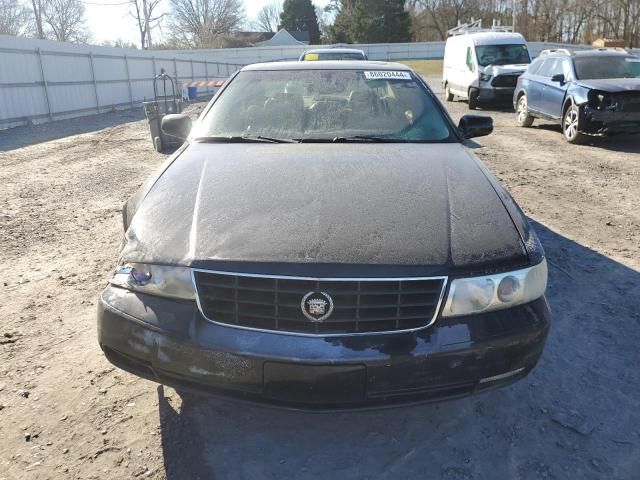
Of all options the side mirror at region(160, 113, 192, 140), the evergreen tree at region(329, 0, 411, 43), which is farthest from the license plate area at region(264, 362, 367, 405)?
the evergreen tree at region(329, 0, 411, 43)

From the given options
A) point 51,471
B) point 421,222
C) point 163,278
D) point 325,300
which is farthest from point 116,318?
point 421,222

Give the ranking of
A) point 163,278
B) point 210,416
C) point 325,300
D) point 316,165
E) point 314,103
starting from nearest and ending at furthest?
1. point 325,300
2. point 163,278
3. point 210,416
4. point 316,165
5. point 314,103

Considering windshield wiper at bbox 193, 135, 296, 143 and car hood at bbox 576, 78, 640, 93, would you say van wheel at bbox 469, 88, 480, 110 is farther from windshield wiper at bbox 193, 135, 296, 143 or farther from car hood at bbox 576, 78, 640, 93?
windshield wiper at bbox 193, 135, 296, 143

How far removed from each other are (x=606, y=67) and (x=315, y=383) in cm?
1080

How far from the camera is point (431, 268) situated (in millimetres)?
1994

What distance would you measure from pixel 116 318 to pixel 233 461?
0.78m

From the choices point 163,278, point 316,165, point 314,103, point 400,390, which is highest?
point 314,103

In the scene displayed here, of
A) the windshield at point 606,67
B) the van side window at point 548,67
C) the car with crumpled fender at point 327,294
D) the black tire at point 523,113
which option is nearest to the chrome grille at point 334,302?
the car with crumpled fender at point 327,294

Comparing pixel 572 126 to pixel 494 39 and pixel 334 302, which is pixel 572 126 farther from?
pixel 334 302

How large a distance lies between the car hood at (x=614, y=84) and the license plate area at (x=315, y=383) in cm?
884

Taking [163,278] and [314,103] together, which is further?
[314,103]

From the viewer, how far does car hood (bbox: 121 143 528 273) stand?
6.72 ft

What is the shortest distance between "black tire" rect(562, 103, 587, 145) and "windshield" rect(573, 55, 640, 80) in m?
0.75

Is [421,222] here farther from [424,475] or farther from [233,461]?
[233,461]
